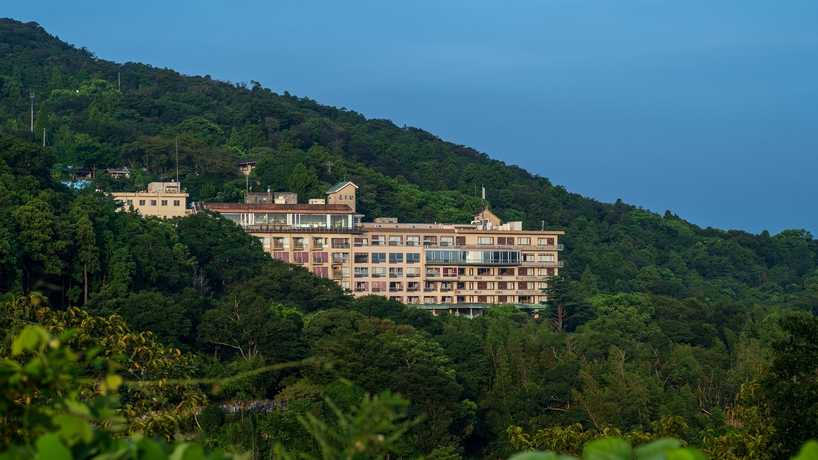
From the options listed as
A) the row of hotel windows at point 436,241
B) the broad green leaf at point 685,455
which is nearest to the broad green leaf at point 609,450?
the broad green leaf at point 685,455

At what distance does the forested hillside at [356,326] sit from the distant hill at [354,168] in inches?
14.0

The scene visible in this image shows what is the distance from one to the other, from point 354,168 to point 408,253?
2098 centimetres

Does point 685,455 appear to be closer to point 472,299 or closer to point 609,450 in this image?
point 609,450

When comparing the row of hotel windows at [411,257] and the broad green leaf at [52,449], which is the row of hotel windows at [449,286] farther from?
the broad green leaf at [52,449]

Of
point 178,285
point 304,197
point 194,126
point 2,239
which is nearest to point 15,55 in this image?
point 194,126

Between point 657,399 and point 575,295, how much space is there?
2193cm

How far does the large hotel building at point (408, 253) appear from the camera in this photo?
52.4m

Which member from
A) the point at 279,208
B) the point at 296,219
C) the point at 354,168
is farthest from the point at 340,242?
the point at 354,168

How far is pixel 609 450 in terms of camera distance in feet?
9.55

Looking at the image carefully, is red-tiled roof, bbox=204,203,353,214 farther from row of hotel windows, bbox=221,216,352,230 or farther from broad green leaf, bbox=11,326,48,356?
broad green leaf, bbox=11,326,48,356

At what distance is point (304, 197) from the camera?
60219mm

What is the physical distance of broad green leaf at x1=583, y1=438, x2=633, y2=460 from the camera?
9.45 feet

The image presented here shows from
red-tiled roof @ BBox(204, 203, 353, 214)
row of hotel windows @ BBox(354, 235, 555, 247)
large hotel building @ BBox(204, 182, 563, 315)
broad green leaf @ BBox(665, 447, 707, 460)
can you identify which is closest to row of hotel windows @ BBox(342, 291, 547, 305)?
large hotel building @ BBox(204, 182, 563, 315)

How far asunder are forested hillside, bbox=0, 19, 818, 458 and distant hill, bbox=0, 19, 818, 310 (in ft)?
1.17
